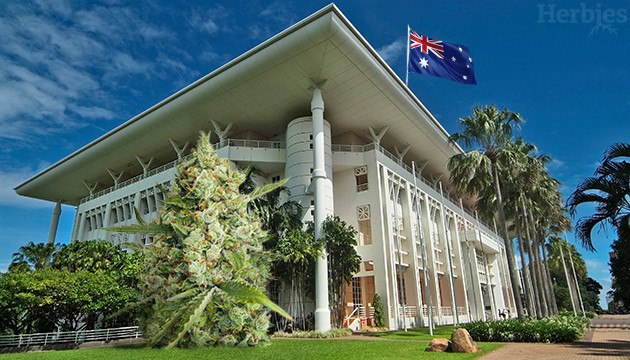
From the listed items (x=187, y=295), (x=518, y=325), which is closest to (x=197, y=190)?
(x=187, y=295)

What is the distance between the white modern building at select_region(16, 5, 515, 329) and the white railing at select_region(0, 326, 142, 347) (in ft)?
37.1

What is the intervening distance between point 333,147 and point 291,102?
5194 millimetres

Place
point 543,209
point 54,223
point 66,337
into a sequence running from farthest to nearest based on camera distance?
point 54,223
point 543,209
point 66,337

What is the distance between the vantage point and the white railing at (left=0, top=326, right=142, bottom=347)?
59.6 feet

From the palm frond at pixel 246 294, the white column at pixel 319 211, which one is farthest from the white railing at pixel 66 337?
the palm frond at pixel 246 294

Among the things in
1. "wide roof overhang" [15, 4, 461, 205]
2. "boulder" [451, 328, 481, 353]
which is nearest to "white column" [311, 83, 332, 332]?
"wide roof overhang" [15, 4, 461, 205]

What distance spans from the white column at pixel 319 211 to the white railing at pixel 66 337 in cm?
1164

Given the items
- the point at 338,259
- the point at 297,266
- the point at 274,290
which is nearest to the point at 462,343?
the point at 297,266

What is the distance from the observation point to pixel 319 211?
951 inches

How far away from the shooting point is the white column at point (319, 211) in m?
22.4

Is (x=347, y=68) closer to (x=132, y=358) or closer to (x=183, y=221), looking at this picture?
(x=183, y=221)

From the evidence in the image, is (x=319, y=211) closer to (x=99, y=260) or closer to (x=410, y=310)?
(x=410, y=310)

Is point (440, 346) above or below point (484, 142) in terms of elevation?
below

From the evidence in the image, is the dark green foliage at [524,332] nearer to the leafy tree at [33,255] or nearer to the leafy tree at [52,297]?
the leafy tree at [52,297]
